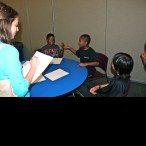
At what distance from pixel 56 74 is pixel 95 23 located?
1.93 meters

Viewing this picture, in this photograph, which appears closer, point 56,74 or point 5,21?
point 5,21

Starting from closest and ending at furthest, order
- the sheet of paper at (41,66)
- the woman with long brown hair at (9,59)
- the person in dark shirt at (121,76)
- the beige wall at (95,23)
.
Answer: the woman with long brown hair at (9,59), the sheet of paper at (41,66), the person in dark shirt at (121,76), the beige wall at (95,23)

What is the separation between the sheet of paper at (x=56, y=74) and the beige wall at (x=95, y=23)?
69.8 inches

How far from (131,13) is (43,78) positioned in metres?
2.16

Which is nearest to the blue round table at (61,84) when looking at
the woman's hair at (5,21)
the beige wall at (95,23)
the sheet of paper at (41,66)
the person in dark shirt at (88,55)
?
the sheet of paper at (41,66)

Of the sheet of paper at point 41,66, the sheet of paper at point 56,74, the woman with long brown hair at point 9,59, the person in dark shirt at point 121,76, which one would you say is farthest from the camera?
the sheet of paper at point 56,74

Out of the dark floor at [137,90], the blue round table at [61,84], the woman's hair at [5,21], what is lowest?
the dark floor at [137,90]

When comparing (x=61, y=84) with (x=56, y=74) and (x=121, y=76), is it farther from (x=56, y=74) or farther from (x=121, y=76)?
(x=121, y=76)

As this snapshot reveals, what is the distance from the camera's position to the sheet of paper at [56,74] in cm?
189

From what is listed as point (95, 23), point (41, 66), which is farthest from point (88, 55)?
point (41, 66)

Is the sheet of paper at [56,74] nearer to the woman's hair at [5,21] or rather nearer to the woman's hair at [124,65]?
the woman's hair at [124,65]

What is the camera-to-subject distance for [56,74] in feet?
6.48
